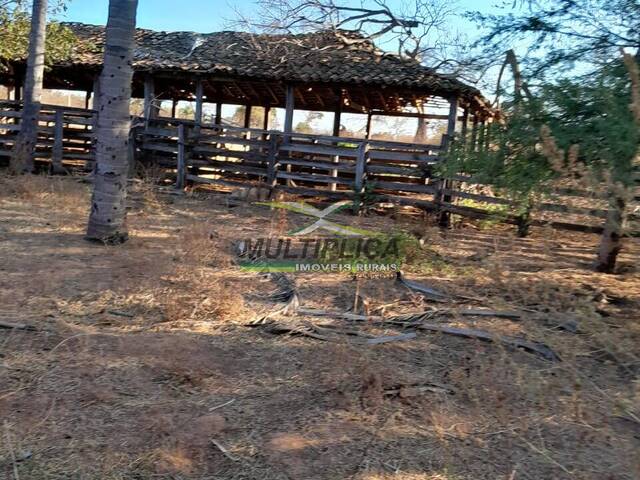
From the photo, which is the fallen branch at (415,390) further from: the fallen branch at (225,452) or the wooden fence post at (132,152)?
the wooden fence post at (132,152)

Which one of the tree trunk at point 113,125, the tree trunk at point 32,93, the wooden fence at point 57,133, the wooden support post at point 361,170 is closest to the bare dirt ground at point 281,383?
the tree trunk at point 113,125

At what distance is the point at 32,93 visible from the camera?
12539 millimetres

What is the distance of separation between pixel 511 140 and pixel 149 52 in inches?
521

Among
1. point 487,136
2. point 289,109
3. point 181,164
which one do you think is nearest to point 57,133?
point 181,164

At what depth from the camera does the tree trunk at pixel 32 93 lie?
1213 centimetres

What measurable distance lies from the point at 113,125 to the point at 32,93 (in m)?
7.39

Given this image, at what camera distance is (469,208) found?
11430mm

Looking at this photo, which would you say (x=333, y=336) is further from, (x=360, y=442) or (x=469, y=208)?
(x=469, y=208)

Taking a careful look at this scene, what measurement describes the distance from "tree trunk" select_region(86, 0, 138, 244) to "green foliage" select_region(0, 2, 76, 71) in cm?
861

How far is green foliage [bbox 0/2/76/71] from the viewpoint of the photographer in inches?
536

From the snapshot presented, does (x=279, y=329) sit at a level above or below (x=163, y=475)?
above

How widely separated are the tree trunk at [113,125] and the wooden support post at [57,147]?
812cm

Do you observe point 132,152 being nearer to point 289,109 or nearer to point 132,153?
point 132,153

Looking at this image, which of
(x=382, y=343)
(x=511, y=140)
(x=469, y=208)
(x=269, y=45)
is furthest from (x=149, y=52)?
(x=382, y=343)
